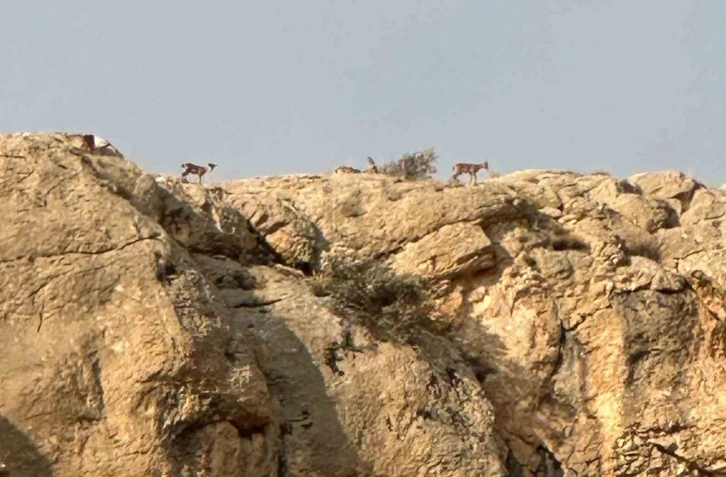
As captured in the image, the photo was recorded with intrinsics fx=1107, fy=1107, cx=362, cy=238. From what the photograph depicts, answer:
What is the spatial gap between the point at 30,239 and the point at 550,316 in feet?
25.2

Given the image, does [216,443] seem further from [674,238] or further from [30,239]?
[674,238]

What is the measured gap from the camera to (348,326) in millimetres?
13625

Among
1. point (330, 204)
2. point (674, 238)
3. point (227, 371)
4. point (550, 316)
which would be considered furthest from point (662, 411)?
point (227, 371)

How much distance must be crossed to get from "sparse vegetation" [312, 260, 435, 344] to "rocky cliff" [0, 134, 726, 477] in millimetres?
35

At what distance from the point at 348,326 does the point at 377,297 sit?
91cm

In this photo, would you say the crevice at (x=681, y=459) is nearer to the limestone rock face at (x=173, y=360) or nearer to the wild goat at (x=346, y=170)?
the limestone rock face at (x=173, y=360)

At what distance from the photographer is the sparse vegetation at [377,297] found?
45.6ft

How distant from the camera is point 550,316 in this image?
16.1 metres

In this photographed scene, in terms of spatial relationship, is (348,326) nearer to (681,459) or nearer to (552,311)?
(552,311)

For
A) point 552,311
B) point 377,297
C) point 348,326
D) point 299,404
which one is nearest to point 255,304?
point 348,326

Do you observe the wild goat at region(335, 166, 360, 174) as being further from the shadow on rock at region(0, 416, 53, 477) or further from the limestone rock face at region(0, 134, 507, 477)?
the shadow on rock at region(0, 416, 53, 477)

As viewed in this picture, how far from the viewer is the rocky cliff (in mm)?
11008

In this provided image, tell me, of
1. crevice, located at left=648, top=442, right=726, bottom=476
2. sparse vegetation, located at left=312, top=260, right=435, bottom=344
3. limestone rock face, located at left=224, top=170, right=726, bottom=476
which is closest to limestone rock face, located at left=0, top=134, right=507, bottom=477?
sparse vegetation, located at left=312, top=260, right=435, bottom=344

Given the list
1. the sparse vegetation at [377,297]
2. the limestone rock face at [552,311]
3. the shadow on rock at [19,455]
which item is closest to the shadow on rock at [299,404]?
the sparse vegetation at [377,297]
